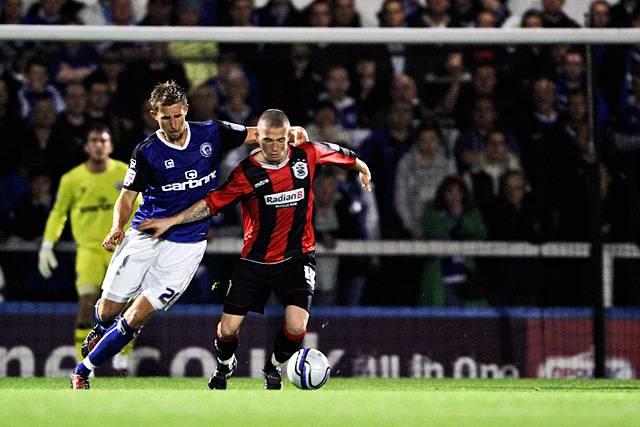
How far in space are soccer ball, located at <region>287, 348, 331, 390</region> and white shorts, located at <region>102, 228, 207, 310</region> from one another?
973 millimetres

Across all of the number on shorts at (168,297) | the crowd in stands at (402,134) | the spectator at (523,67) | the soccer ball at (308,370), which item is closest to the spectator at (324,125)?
the crowd in stands at (402,134)

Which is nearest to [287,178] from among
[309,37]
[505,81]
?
[309,37]

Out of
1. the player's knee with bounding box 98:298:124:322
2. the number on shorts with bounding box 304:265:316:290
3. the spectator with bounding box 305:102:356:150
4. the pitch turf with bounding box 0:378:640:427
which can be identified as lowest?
the pitch turf with bounding box 0:378:640:427

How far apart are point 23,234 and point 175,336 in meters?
1.48

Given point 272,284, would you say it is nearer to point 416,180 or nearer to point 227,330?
point 227,330

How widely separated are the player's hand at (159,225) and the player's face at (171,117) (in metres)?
0.53

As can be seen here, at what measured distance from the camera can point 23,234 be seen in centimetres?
1070

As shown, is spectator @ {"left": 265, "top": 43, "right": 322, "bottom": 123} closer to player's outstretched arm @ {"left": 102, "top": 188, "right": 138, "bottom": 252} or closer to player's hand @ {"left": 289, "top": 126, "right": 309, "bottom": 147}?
player's hand @ {"left": 289, "top": 126, "right": 309, "bottom": 147}

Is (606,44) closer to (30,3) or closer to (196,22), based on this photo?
(196,22)

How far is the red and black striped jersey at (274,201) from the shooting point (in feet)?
26.8

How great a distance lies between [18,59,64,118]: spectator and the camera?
10625 mm

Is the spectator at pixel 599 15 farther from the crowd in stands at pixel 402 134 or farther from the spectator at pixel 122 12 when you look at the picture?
the spectator at pixel 122 12

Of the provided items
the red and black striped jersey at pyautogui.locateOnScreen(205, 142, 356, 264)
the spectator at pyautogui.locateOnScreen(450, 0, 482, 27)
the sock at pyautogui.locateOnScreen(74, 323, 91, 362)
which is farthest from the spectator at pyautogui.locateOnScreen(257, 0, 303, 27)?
the red and black striped jersey at pyautogui.locateOnScreen(205, 142, 356, 264)

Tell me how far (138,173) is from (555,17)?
518 centimetres
